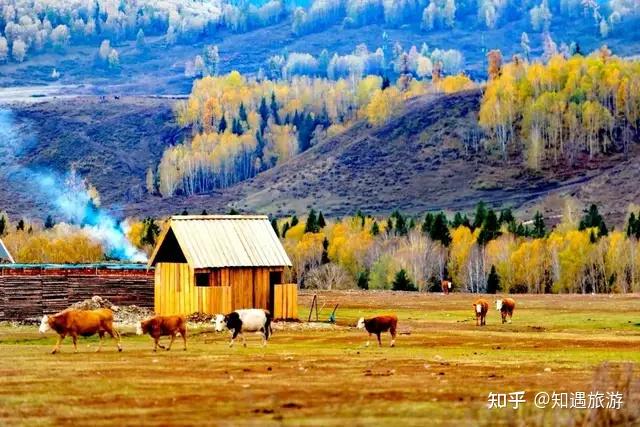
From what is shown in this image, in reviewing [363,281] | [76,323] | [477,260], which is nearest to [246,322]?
[76,323]

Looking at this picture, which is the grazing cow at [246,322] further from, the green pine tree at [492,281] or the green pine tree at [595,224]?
the green pine tree at [595,224]

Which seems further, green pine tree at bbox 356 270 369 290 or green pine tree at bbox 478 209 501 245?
green pine tree at bbox 478 209 501 245

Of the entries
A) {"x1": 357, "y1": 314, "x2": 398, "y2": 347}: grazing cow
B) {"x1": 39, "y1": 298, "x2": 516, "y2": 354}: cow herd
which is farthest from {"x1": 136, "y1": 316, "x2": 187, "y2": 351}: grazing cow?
{"x1": 357, "y1": 314, "x2": 398, "y2": 347}: grazing cow

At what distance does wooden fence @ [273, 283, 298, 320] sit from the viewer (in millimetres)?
59062

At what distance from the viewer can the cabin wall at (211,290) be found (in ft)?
190

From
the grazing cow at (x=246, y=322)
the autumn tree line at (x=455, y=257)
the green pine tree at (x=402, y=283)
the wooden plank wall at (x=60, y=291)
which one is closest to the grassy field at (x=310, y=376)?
the grazing cow at (x=246, y=322)

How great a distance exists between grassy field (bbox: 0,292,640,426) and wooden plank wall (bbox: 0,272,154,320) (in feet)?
15.8

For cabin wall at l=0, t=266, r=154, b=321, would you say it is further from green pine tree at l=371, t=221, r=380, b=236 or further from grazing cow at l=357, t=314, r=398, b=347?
green pine tree at l=371, t=221, r=380, b=236

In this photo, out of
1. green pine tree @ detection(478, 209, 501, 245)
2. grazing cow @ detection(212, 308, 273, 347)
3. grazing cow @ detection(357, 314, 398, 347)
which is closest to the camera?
grazing cow @ detection(212, 308, 273, 347)

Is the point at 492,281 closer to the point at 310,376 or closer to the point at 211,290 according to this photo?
the point at 211,290

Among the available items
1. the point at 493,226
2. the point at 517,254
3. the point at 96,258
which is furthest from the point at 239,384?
the point at 493,226

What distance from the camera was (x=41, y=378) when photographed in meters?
31.9

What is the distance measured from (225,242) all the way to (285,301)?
11.3ft

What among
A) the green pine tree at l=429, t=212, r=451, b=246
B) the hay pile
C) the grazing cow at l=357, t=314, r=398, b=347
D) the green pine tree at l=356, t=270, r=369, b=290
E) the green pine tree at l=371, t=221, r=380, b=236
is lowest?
the grazing cow at l=357, t=314, r=398, b=347
